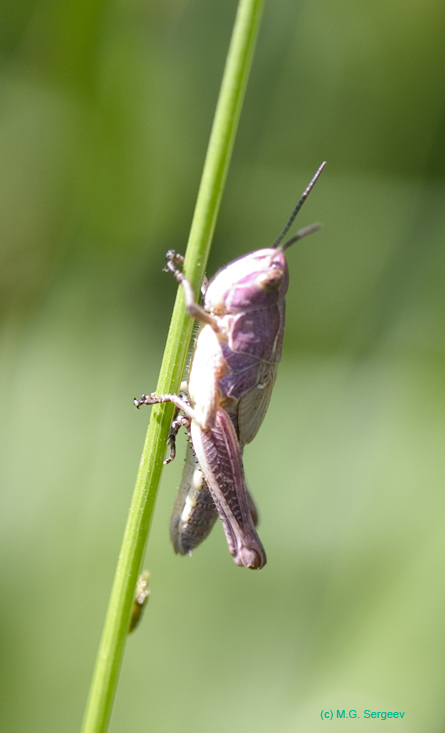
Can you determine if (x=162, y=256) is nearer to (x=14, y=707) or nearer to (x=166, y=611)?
(x=166, y=611)

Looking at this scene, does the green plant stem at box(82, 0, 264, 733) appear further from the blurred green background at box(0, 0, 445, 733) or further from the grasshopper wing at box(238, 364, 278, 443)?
the blurred green background at box(0, 0, 445, 733)

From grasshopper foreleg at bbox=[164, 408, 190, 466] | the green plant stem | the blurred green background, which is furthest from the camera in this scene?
the blurred green background

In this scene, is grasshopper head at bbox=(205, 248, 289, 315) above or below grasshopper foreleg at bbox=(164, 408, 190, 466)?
above

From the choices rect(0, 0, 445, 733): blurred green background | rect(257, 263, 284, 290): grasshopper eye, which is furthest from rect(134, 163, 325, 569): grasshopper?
rect(0, 0, 445, 733): blurred green background

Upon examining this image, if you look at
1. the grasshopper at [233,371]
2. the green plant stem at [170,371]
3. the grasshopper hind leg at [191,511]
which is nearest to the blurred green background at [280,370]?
the grasshopper hind leg at [191,511]

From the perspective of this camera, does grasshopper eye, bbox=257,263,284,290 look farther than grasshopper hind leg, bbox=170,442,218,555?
No

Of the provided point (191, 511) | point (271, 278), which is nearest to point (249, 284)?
point (271, 278)

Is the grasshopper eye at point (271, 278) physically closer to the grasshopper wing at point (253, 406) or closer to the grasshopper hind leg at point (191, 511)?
the grasshopper wing at point (253, 406)
